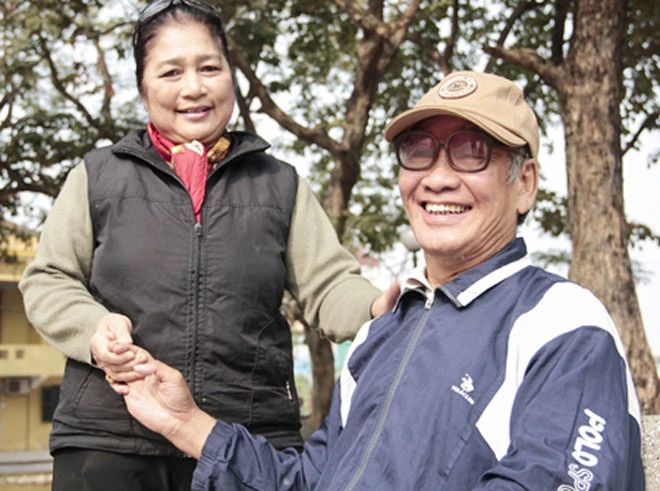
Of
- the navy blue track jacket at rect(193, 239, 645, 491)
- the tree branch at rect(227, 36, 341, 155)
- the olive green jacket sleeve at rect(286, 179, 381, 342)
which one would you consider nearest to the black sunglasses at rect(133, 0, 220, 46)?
the olive green jacket sleeve at rect(286, 179, 381, 342)

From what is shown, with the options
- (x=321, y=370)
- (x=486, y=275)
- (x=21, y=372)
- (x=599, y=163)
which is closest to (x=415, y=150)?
(x=486, y=275)

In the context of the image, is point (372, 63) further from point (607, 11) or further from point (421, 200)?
point (421, 200)

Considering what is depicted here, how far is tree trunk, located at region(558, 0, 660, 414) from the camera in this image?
839 cm

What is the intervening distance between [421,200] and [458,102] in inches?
10.8

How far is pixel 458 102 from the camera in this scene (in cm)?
211

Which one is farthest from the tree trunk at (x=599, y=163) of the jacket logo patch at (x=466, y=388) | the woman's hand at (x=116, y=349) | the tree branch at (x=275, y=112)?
the jacket logo patch at (x=466, y=388)

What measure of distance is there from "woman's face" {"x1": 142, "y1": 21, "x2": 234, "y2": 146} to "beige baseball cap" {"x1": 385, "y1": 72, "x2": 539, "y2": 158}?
2.48 feet

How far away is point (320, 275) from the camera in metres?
2.79

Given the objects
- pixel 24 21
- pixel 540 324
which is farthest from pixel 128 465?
pixel 24 21

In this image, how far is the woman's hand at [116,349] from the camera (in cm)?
232

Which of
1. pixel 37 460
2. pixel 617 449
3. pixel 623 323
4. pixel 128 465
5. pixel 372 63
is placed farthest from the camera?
pixel 37 460

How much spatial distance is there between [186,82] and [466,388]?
4.45ft

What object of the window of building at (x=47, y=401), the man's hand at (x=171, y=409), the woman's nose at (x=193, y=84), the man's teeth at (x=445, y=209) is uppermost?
the woman's nose at (x=193, y=84)

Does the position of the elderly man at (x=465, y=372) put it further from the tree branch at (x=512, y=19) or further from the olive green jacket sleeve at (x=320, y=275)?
the tree branch at (x=512, y=19)
